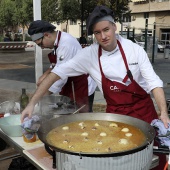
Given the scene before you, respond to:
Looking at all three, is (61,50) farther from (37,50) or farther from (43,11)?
(43,11)

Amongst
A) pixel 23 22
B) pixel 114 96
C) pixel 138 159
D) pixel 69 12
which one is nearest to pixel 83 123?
pixel 114 96

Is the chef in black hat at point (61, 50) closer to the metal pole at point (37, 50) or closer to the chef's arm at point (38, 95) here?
the chef's arm at point (38, 95)

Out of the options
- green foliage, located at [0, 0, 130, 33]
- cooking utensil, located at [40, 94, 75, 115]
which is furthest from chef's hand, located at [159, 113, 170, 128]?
green foliage, located at [0, 0, 130, 33]

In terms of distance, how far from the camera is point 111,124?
1790 mm

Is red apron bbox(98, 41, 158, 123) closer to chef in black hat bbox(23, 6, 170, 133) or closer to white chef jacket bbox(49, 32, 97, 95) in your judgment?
chef in black hat bbox(23, 6, 170, 133)

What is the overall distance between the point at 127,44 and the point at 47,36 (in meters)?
0.93

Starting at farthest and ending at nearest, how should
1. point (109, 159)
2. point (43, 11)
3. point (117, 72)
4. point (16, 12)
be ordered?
1. point (16, 12)
2. point (43, 11)
3. point (117, 72)
4. point (109, 159)

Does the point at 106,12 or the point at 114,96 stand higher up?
the point at 106,12

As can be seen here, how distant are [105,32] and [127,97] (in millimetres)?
483

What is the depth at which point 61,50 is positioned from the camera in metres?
2.68

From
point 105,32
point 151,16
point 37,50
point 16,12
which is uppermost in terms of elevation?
point 16,12

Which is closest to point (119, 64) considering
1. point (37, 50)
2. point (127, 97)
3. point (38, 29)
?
point (127, 97)

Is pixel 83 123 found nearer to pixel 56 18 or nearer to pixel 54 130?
pixel 54 130

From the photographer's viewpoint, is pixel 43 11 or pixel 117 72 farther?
pixel 43 11
